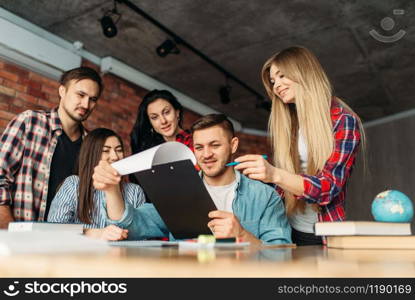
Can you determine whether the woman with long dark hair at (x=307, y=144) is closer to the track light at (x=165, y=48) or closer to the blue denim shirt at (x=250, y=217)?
the blue denim shirt at (x=250, y=217)

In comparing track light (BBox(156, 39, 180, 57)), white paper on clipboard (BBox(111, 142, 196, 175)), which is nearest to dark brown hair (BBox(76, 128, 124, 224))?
white paper on clipboard (BBox(111, 142, 196, 175))

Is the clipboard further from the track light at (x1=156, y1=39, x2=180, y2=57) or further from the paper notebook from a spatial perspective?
the track light at (x1=156, y1=39, x2=180, y2=57)

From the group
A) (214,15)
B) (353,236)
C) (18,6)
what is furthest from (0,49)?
(353,236)

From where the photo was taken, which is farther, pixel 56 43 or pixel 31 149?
pixel 56 43

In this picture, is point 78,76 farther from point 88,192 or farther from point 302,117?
point 302,117

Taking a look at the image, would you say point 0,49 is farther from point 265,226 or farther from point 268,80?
point 265,226

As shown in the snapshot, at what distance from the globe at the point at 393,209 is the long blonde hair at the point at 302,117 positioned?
13.8 inches

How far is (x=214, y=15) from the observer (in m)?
3.24

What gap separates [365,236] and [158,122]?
178 cm

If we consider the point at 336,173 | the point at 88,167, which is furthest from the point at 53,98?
the point at 336,173

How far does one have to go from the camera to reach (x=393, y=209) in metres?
0.92

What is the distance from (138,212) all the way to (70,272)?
36.4 inches

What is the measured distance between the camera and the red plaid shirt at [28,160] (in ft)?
6.16

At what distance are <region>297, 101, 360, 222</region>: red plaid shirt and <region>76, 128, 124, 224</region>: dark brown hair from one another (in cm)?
108
